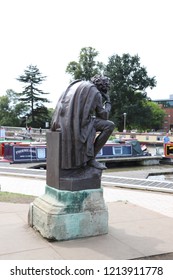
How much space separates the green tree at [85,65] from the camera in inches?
2336

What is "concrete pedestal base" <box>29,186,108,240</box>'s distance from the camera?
16.8 ft

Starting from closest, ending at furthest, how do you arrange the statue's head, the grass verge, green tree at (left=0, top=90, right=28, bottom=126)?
the statue's head
the grass verge
green tree at (left=0, top=90, right=28, bottom=126)

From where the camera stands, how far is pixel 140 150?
25469 mm

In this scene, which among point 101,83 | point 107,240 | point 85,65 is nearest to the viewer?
point 107,240

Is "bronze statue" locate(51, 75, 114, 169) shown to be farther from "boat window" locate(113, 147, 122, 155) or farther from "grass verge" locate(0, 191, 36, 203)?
"boat window" locate(113, 147, 122, 155)

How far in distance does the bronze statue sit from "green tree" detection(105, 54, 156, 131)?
53.1 metres

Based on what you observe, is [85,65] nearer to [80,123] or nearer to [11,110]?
[11,110]

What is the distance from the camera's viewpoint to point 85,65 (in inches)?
2355

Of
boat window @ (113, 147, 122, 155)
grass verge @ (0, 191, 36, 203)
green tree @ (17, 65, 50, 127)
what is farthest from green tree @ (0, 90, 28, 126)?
grass verge @ (0, 191, 36, 203)

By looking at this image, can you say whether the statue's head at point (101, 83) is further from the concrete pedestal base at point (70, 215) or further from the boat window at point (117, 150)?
the boat window at point (117, 150)

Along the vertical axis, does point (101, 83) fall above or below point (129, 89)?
below

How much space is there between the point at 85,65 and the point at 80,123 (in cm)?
5603

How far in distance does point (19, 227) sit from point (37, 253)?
4.26 ft

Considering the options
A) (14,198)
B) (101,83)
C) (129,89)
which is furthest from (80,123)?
(129,89)
